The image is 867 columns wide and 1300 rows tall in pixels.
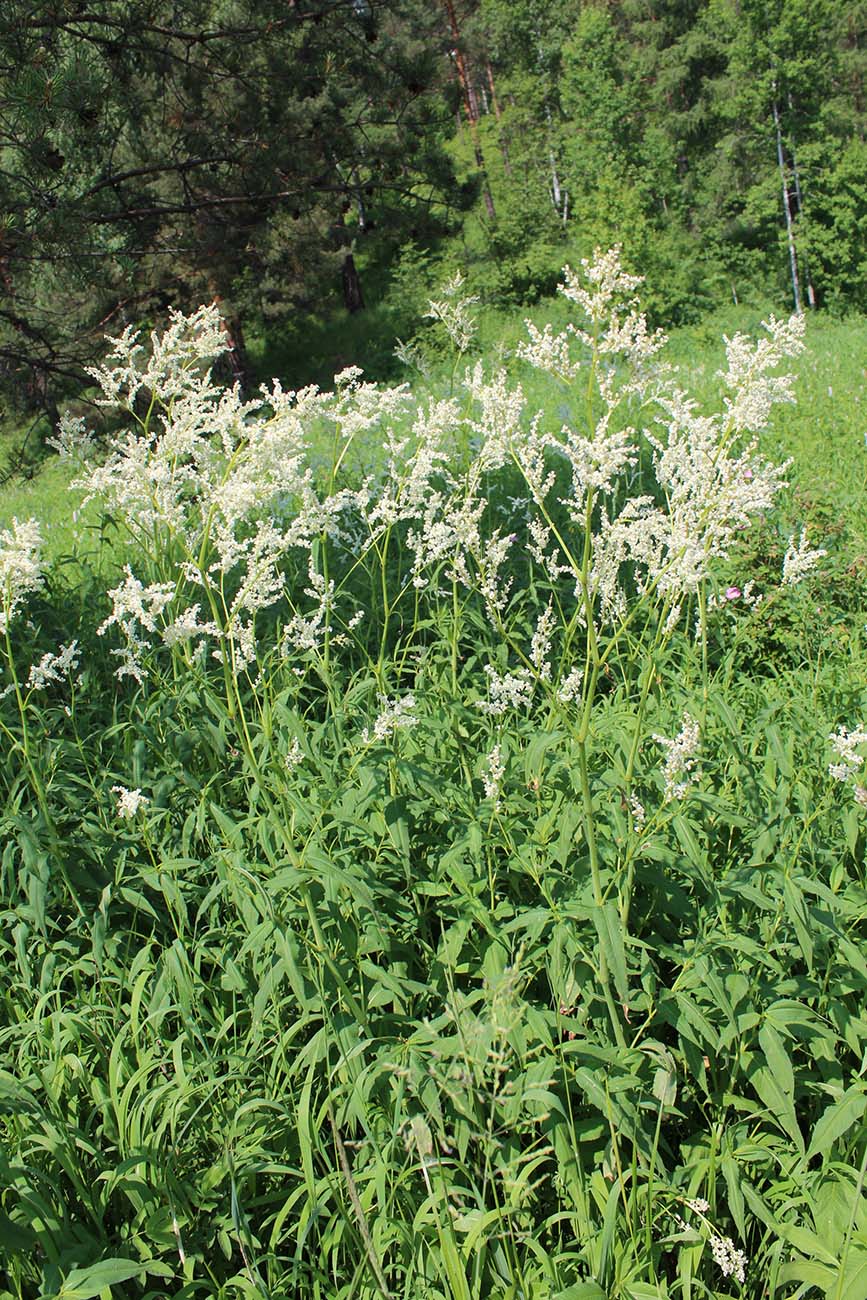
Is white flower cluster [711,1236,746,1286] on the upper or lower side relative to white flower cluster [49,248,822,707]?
lower

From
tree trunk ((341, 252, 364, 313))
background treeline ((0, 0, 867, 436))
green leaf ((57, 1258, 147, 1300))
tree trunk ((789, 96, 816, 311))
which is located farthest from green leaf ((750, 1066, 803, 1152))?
tree trunk ((789, 96, 816, 311))

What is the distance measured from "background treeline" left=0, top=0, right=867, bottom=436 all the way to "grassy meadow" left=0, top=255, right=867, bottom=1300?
2.46m

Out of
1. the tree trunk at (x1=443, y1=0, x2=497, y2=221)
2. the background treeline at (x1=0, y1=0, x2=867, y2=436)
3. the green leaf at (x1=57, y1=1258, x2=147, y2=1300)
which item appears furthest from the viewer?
the tree trunk at (x1=443, y1=0, x2=497, y2=221)

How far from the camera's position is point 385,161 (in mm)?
6762

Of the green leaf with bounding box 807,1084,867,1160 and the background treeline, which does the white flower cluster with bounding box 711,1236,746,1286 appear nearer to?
the green leaf with bounding box 807,1084,867,1160

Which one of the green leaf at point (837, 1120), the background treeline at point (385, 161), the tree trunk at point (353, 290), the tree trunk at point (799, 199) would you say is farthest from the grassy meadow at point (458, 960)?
the tree trunk at point (799, 199)

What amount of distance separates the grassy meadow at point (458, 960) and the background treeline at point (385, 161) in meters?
2.46

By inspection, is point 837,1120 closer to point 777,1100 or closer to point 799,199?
point 777,1100

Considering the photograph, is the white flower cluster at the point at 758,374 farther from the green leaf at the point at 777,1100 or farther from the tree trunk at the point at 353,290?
the tree trunk at the point at 353,290

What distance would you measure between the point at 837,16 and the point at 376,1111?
3836 cm

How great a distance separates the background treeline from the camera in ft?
16.1

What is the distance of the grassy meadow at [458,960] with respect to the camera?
72.1 inches

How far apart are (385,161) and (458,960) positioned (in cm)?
639

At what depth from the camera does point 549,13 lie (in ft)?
129
